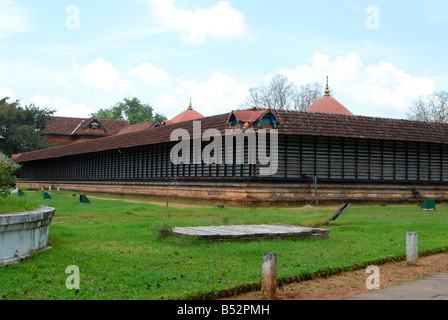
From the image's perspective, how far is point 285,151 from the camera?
2531cm

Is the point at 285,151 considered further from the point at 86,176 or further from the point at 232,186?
the point at 86,176

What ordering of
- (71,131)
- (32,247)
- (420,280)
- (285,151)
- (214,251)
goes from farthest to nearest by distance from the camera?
(71,131) < (285,151) < (214,251) < (32,247) < (420,280)

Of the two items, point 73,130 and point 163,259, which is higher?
point 73,130

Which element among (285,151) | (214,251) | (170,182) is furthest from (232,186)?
(214,251)

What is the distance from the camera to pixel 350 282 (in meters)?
7.91

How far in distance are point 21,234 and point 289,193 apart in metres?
17.7

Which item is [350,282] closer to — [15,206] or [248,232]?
[248,232]

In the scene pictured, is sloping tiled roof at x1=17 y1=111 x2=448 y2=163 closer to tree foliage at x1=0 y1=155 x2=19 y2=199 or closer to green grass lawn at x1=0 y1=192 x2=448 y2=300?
green grass lawn at x1=0 y1=192 x2=448 y2=300

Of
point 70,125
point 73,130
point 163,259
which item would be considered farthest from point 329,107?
point 70,125

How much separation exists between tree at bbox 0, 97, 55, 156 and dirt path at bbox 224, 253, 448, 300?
6420 cm

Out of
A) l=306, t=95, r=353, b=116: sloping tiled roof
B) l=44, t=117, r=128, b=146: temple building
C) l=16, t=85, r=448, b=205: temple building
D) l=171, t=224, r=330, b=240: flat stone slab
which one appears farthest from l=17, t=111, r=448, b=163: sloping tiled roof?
l=44, t=117, r=128, b=146: temple building

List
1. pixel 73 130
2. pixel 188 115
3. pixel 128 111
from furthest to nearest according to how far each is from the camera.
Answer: pixel 128 111, pixel 73 130, pixel 188 115
